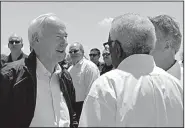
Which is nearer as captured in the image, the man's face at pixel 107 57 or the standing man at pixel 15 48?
the standing man at pixel 15 48

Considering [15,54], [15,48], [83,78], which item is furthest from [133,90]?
[15,48]

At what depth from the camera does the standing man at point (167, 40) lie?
9.89 feet

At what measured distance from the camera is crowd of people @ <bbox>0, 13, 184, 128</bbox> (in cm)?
202

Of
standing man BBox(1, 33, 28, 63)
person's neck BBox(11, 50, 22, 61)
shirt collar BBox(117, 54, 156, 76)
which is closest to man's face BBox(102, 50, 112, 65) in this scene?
standing man BBox(1, 33, 28, 63)

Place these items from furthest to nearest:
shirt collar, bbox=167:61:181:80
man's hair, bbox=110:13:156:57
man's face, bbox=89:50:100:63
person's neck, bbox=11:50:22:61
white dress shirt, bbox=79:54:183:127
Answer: man's face, bbox=89:50:100:63 < person's neck, bbox=11:50:22:61 < shirt collar, bbox=167:61:181:80 < man's hair, bbox=110:13:156:57 < white dress shirt, bbox=79:54:183:127

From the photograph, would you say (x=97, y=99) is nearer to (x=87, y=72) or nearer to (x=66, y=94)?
(x=66, y=94)

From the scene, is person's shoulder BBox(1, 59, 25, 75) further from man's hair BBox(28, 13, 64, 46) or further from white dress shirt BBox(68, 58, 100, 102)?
white dress shirt BBox(68, 58, 100, 102)

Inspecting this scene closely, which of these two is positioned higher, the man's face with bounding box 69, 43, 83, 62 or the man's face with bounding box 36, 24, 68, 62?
the man's face with bounding box 36, 24, 68, 62

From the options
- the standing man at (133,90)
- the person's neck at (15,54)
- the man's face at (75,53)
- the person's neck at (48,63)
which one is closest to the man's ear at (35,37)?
the person's neck at (48,63)

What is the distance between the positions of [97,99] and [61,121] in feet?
3.10

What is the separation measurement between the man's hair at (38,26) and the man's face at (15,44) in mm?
3595

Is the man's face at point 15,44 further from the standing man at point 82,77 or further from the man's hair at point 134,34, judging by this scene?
the man's hair at point 134,34

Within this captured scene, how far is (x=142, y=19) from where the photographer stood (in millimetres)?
2168

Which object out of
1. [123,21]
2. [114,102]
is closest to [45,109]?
[114,102]
